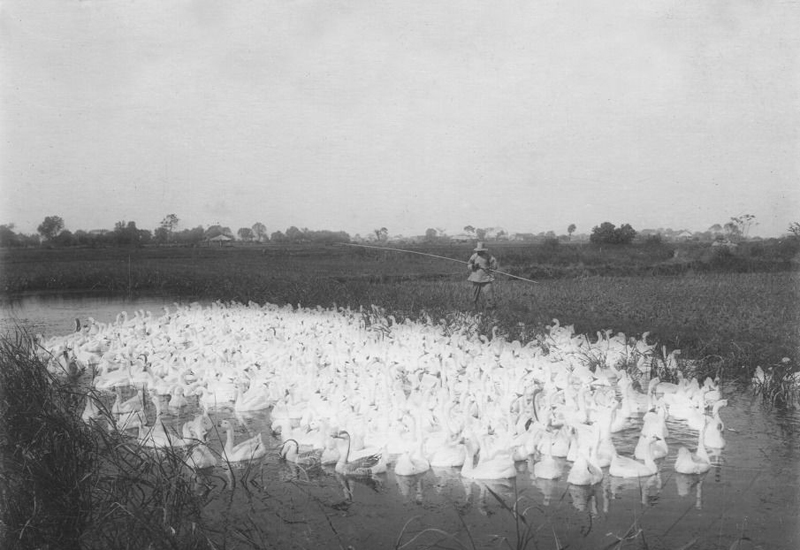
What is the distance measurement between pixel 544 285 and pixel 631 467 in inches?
621

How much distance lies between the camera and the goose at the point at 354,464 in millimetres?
6816

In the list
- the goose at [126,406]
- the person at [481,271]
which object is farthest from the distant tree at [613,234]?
the goose at [126,406]

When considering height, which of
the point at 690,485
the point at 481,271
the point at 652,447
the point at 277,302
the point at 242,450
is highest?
the point at 481,271

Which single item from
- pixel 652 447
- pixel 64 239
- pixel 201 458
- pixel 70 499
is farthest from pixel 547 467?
pixel 64 239

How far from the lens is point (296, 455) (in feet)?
23.7

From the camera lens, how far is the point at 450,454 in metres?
6.87

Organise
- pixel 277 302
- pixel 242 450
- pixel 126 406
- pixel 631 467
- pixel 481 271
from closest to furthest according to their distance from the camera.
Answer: pixel 631 467, pixel 242 450, pixel 126 406, pixel 481 271, pixel 277 302

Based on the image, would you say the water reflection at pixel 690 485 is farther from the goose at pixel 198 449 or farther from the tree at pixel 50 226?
the tree at pixel 50 226

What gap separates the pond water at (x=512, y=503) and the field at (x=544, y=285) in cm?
385

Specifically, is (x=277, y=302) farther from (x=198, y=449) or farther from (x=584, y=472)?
(x=584, y=472)

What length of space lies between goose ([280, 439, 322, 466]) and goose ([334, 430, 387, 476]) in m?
0.39

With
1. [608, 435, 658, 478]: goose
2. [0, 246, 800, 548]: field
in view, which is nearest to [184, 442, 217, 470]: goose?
[0, 246, 800, 548]: field

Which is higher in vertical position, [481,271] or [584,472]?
[481,271]

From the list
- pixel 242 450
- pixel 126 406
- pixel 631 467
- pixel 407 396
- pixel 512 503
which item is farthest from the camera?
pixel 407 396
